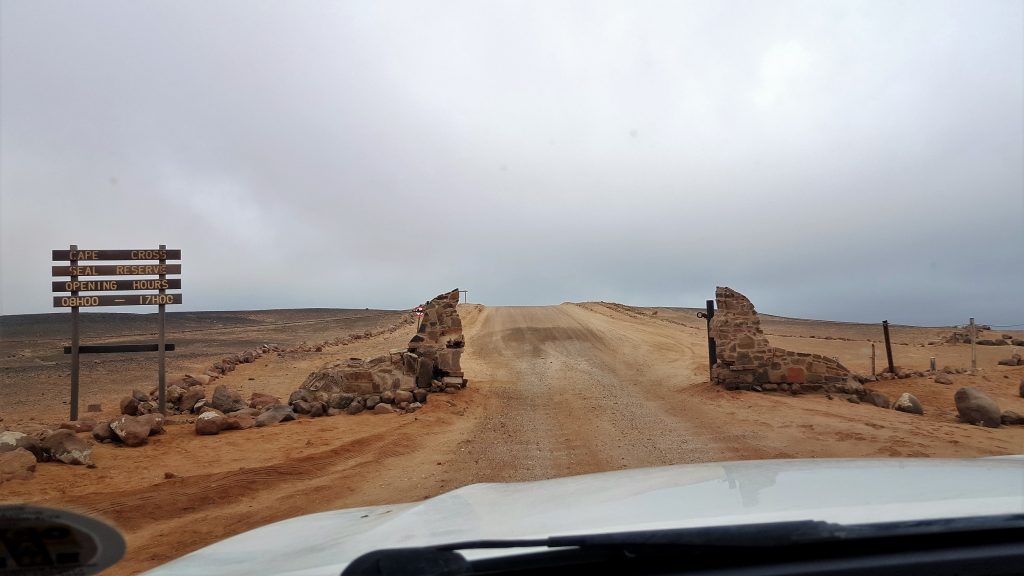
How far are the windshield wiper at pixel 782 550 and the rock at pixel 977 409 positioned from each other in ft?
40.4

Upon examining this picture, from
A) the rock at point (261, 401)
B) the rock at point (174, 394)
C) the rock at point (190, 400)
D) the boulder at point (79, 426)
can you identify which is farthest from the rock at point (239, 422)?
the rock at point (174, 394)

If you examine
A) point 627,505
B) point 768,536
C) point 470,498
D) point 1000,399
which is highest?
point 768,536

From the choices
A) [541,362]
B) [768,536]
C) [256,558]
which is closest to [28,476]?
[256,558]

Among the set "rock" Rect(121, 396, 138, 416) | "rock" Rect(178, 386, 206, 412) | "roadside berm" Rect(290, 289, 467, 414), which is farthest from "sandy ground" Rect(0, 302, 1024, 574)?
"rock" Rect(178, 386, 206, 412)

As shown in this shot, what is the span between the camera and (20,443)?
8133mm

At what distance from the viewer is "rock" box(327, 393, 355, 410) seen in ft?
42.4

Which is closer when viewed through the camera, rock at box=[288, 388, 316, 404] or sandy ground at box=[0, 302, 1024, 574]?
sandy ground at box=[0, 302, 1024, 574]

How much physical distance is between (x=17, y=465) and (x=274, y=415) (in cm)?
440

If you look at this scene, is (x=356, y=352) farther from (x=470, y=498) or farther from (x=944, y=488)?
(x=944, y=488)

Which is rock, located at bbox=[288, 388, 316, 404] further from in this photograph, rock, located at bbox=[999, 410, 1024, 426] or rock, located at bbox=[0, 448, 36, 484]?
rock, located at bbox=[999, 410, 1024, 426]

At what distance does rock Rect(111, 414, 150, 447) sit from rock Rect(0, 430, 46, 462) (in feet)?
4.04

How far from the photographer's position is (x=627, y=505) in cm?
270

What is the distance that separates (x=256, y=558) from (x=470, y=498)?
128cm

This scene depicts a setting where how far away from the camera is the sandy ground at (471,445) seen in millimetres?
7055
